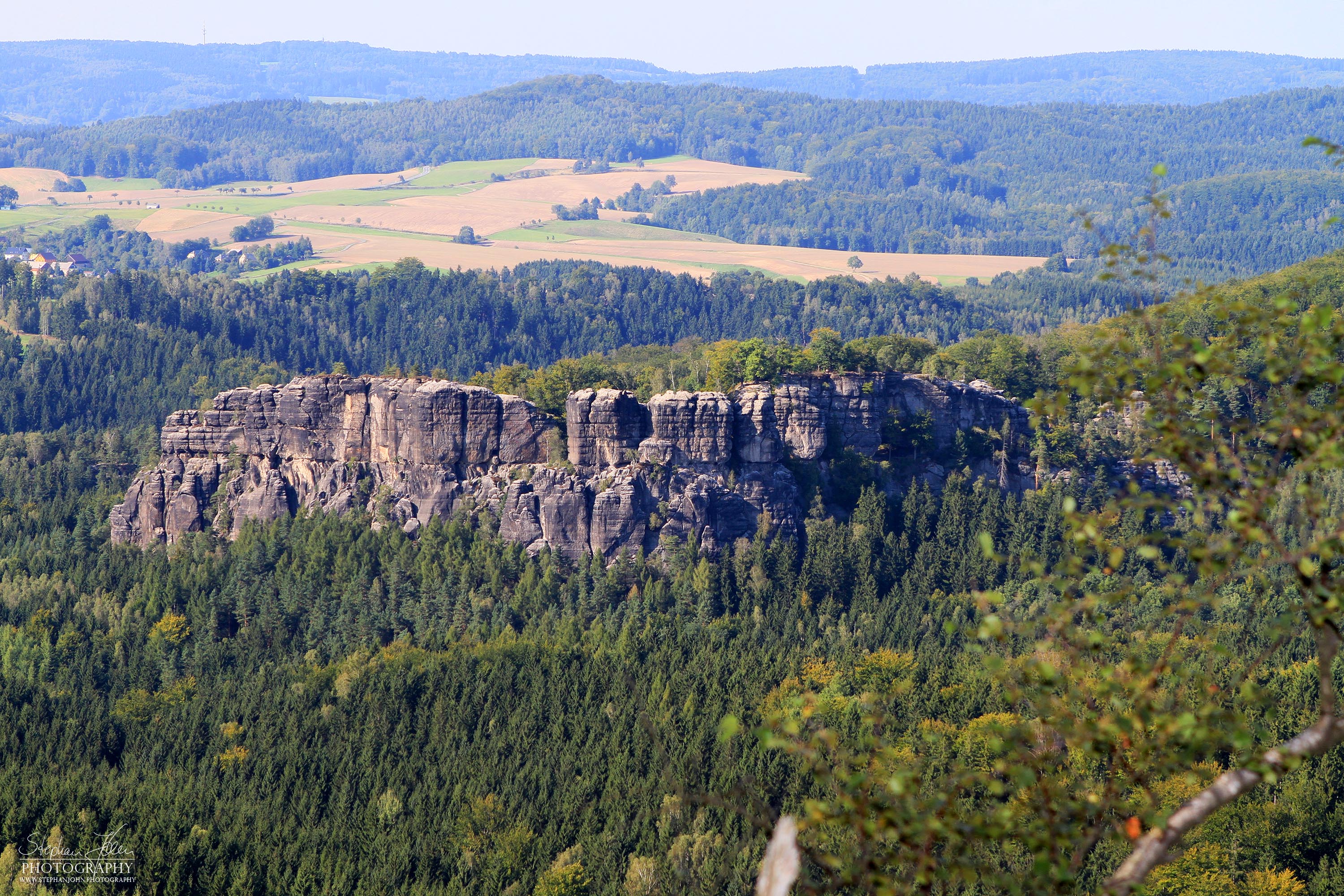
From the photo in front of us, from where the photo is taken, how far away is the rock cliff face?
10812 cm

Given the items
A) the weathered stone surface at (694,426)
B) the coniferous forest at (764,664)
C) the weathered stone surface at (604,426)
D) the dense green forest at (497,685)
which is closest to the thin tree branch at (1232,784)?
the coniferous forest at (764,664)

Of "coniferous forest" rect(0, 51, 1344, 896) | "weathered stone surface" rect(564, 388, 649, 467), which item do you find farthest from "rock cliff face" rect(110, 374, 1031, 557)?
"coniferous forest" rect(0, 51, 1344, 896)

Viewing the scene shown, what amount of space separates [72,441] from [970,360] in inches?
3782

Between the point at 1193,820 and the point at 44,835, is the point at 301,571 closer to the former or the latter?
the point at 44,835

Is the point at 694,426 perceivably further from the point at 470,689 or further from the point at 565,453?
the point at 470,689

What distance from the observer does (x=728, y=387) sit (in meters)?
113

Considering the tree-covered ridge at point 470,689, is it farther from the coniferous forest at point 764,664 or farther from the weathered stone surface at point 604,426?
the weathered stone surface at point 604,426

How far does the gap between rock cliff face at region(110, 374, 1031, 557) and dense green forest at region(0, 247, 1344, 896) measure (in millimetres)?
2852

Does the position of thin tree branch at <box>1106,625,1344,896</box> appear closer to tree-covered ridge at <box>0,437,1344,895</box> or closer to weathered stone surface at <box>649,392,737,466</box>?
tree-covered ridge at <box>0,437,1344,895</box>

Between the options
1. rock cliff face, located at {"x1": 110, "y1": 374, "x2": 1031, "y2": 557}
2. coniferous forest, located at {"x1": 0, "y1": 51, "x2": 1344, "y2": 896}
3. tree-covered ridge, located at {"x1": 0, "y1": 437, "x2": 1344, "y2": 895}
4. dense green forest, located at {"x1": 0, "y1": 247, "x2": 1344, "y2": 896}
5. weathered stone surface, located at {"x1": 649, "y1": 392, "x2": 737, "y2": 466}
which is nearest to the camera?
coniferous forest, located at {"x1": 0, "y1": 51, "x2": 1344, "y2": 896}

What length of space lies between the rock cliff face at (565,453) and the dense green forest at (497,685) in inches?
112

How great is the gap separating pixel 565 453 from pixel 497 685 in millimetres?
24769

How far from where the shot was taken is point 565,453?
111 meters

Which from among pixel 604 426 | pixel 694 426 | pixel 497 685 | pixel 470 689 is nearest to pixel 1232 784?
pixel 497 685
